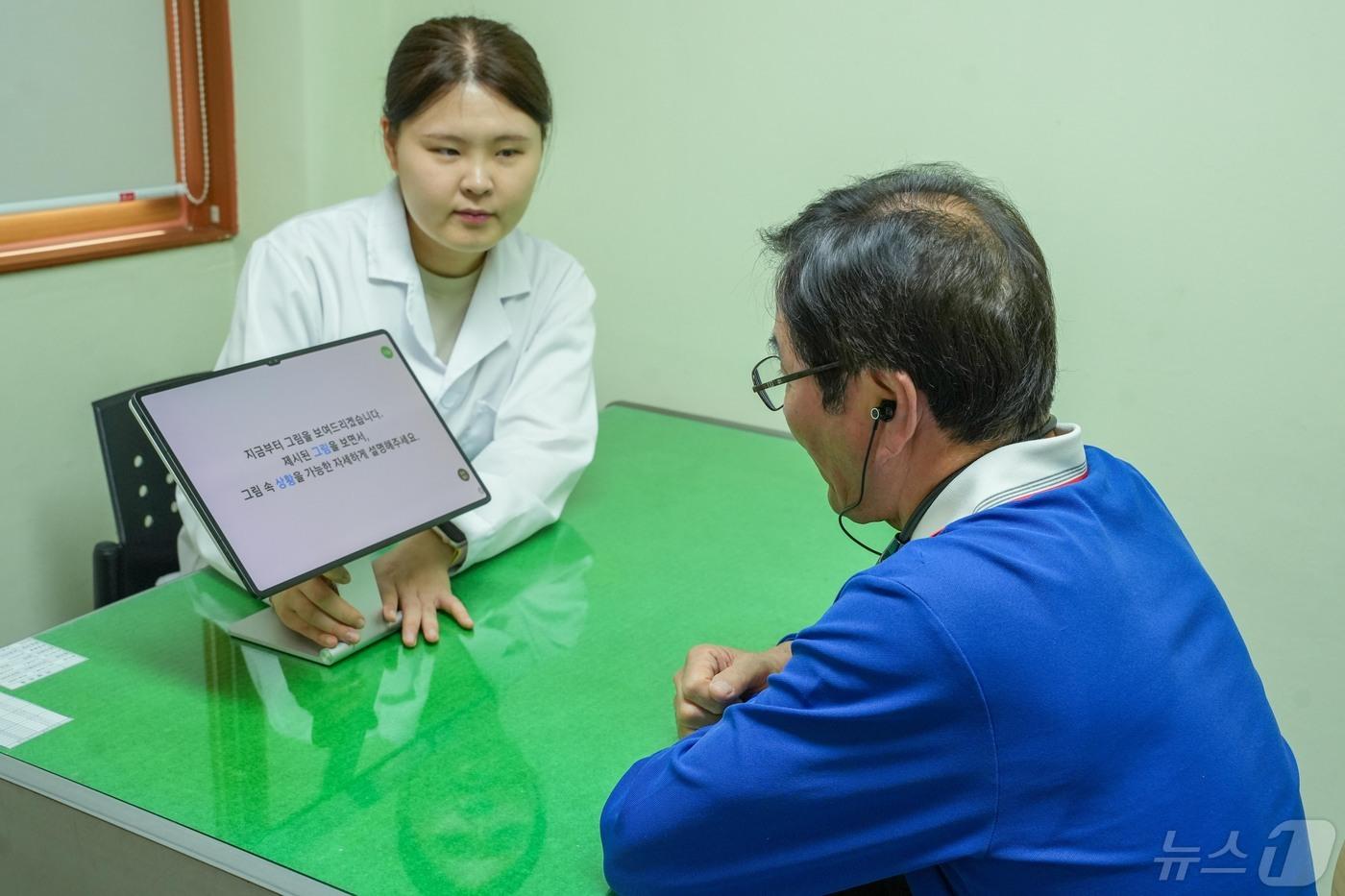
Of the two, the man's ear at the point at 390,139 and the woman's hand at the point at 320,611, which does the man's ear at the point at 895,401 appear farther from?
the man's ear at the point at 390,139

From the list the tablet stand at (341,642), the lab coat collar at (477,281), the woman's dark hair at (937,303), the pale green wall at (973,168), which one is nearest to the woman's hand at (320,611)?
the tablet stand at (341,642)

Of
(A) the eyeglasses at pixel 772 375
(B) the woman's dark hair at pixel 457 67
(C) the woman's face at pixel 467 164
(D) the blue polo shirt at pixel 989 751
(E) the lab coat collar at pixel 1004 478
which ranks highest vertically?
(B) the woman's dark hair at pixel 457 67

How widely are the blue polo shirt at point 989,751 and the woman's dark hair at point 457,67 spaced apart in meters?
1.09

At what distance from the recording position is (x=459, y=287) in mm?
1938

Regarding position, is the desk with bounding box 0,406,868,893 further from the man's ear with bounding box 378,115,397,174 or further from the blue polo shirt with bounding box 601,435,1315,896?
the man's ear with bounding box 378,115,397,174

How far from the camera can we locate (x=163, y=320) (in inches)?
94.9

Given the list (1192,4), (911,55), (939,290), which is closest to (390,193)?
(911,55)

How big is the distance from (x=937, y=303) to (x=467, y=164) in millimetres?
999

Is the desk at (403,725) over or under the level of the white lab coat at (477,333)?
under

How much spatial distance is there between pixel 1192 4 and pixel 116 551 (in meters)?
1.89

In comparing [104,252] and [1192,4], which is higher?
[1192,4]

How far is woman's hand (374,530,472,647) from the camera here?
1439 millimetres

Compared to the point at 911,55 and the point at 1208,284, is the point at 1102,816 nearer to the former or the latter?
the point at 1208,284

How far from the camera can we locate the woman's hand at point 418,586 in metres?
1.44
